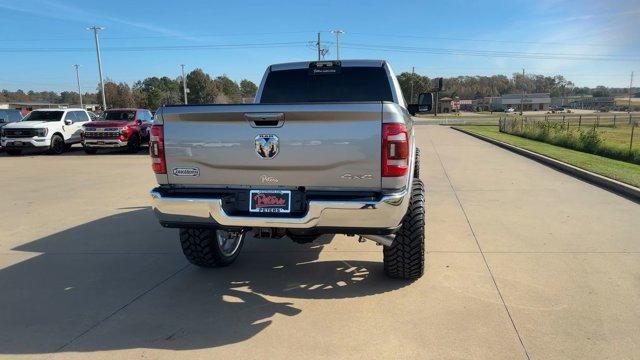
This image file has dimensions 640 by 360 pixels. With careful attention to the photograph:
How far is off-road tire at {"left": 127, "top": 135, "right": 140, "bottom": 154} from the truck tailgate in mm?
15154

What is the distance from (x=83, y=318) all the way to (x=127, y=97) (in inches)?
3587

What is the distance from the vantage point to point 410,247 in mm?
4230

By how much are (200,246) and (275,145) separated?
5.68ft

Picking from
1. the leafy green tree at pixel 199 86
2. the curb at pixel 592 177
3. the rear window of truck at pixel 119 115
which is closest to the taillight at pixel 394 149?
the curb at pixel 592 177

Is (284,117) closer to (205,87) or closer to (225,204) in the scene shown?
(225,204)

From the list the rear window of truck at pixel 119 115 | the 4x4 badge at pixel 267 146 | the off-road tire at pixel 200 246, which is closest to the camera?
the 4x4 badge at pixel 267 146

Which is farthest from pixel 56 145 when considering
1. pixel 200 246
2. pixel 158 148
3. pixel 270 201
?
pixel 270 201

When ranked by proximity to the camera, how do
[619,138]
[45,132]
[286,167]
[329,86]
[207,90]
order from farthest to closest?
[207,90], [619,138], [45,132], [329,86], [286,167]

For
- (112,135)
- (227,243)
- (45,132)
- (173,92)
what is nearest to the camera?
(227,243)

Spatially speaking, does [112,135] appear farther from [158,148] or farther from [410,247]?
[410,247]

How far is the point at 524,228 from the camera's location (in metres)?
6.34

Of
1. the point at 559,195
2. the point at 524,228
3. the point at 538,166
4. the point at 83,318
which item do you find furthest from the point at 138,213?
the point at 538,166

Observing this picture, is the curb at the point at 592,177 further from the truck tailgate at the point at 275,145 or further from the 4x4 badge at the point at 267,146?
the 4x4 badge at the point at 267,146

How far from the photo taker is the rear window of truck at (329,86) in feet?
19.0
